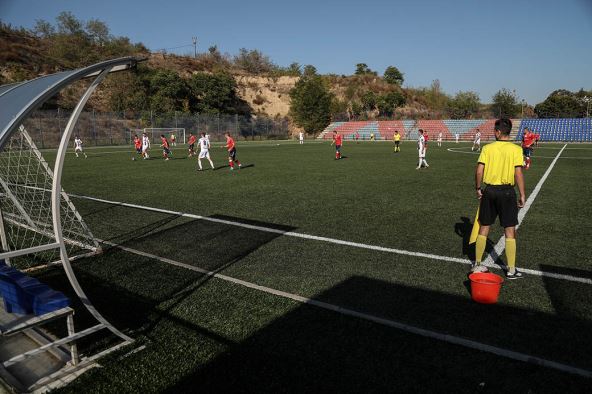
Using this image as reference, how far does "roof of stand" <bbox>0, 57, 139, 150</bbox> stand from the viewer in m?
3.14

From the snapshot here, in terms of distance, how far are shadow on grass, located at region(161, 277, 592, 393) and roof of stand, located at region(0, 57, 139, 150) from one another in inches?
99.4

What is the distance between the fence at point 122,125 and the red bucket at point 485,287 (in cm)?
3877

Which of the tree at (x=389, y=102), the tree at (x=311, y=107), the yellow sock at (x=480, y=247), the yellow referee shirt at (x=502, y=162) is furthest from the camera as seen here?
the tree at (x=389, y=102)

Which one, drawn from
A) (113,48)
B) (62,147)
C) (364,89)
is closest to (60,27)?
(113,48)

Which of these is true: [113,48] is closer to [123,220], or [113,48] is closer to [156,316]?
[123,220]

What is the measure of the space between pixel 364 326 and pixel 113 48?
8317 centimetres

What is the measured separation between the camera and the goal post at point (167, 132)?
5188 cm

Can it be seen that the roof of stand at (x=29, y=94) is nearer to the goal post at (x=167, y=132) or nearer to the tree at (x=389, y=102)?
the goal post at (x=167, y=132)

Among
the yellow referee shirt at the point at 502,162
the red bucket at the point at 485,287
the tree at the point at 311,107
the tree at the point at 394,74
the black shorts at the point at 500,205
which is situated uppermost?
the tree at the point at 394,74

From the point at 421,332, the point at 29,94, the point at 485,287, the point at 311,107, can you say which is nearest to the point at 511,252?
the point at 485,287

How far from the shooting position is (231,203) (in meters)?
11.2

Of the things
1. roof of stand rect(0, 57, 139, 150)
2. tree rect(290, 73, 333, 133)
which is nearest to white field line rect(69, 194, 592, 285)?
roof of stand rect(0, 57, 139, 150)

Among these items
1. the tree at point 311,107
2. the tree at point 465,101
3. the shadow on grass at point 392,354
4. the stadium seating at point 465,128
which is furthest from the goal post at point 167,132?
the tree at point 465,101

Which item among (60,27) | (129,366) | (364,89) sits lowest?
(129,366)
